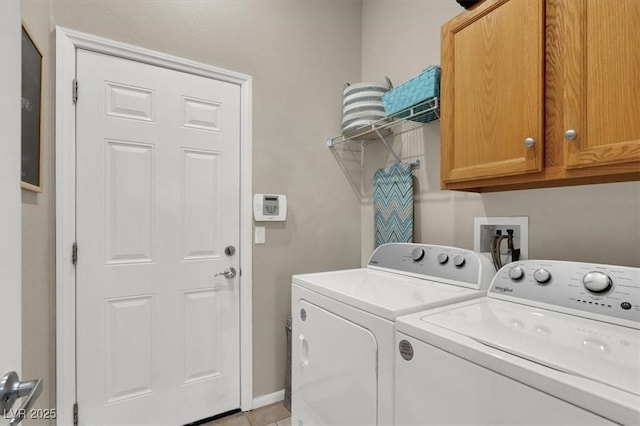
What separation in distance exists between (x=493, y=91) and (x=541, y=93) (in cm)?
18

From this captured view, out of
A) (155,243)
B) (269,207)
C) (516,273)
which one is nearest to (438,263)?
(516,273)

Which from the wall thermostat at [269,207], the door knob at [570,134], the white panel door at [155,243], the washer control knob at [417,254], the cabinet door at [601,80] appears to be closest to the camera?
the cabinet door at [601,80]

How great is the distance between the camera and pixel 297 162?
7.39 feet

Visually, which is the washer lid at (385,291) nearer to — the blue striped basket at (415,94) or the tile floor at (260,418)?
the blue striped basket at (415,94)

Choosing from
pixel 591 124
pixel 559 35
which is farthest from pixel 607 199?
pixel 559 35

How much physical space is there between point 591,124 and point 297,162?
1.63 metres

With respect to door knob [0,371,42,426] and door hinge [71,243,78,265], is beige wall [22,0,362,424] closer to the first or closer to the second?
door hinge [71,243,78,265]

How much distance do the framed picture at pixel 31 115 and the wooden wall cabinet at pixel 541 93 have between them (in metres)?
1.73

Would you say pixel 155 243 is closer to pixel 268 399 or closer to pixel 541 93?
pixel 268 399

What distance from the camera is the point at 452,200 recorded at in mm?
1800

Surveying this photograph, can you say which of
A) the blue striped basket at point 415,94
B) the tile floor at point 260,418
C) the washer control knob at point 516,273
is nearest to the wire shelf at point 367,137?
the blue striped basket at point 415,94
